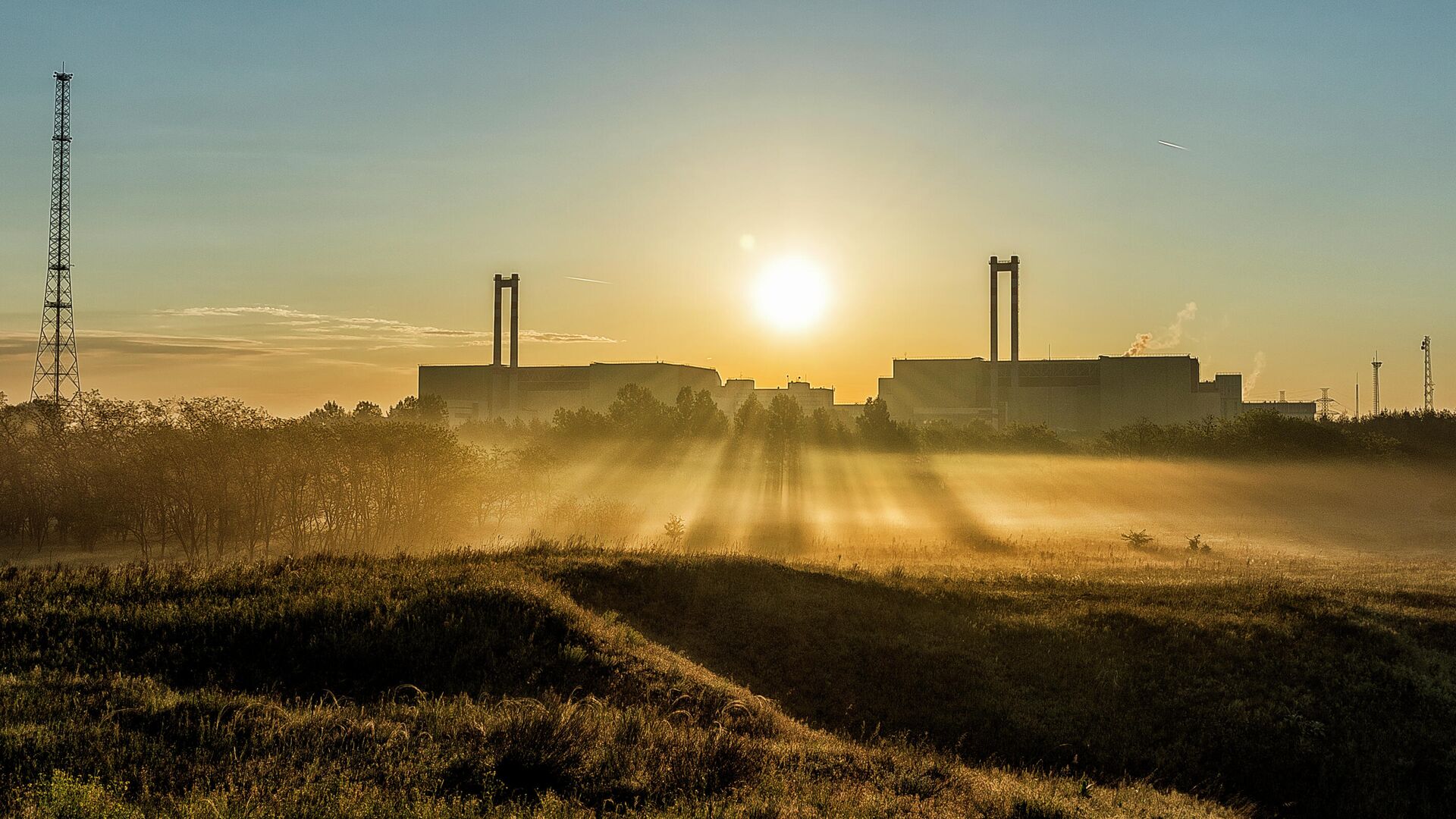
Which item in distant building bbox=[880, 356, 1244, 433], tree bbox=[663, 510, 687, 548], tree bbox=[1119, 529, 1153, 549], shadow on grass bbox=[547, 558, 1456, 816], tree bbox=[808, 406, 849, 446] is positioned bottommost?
tree bbox=[663, 510, 687, 548]

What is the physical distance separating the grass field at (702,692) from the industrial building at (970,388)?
298 feet

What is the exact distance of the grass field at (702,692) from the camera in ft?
33.1

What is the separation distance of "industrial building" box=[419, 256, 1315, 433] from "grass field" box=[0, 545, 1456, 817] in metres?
90.8

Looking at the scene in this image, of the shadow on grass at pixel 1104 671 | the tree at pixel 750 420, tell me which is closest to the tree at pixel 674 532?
the shadow on grass at pixel 1104 671

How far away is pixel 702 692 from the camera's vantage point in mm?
15570

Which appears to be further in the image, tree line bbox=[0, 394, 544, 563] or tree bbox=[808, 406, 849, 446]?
tree bbox=[808, 406, 849, 446]

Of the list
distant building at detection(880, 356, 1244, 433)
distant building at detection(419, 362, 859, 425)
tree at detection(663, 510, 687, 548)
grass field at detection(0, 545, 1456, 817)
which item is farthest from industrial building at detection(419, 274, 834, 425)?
grass field at detection(0, 545, 1456, 817)

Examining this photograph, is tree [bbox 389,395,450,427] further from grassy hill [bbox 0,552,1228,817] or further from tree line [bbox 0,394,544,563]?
grassy hill [bbox 0,552,1228,817]

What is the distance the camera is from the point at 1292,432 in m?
86.6

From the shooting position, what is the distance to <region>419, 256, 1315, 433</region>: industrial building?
11650 centimetres

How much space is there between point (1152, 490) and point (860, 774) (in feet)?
255

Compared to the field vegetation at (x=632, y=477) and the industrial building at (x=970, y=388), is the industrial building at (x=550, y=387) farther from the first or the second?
the field vegetation at (x=632, y=477)

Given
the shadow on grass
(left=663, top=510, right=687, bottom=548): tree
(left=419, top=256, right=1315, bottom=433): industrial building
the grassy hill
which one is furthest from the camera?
(left=419, top=256, right=1315, bottom=433): industrial building

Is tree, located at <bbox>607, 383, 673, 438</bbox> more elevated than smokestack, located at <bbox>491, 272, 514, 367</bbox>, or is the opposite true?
smokestack, located at <bbox>491, 272, 514, 367</bbox>
